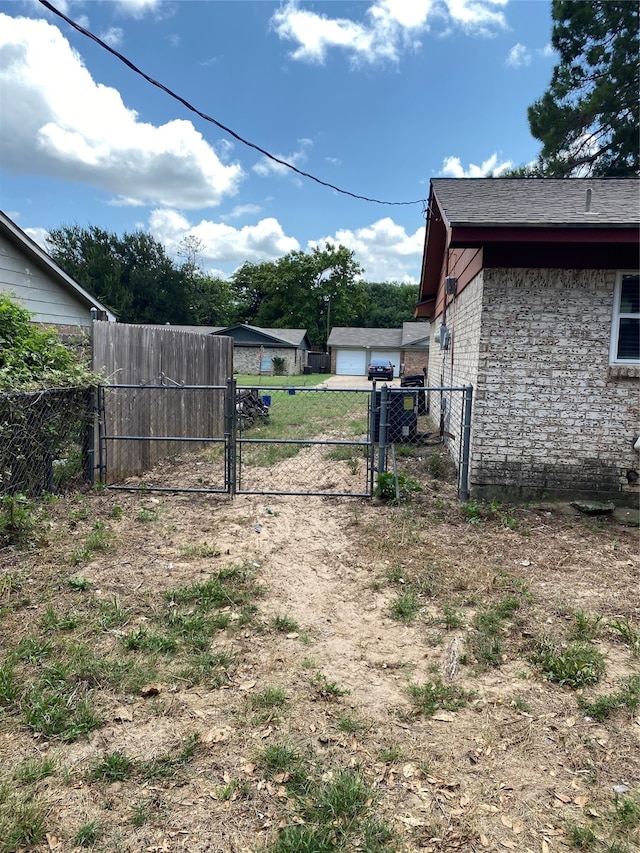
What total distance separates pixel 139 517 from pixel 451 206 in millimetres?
5026

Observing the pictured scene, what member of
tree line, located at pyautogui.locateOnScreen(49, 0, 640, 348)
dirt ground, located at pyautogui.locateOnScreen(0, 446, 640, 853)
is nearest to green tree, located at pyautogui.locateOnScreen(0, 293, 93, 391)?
dirt ground, located at pyautogui.locateOnScreen(0, 446, 640, 853)

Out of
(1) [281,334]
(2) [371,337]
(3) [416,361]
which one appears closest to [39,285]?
(3) [416,361]

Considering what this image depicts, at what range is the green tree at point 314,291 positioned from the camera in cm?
→ 5316

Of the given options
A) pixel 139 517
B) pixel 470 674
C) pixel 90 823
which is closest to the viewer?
pixel 90 823

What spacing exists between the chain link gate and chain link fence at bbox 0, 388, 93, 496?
0.26m

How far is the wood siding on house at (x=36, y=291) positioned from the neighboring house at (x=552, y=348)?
627 cm

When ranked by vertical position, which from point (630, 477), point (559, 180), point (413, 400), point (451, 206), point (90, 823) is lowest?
point (90, 823)

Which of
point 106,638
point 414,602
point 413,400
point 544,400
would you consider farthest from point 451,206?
point 106,638

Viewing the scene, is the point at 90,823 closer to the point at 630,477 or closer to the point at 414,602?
the point at 414,602

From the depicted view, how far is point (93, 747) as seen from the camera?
236cm

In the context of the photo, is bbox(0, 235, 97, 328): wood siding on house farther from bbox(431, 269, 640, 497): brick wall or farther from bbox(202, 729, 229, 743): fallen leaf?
bbox(202, 729, 229, 743): fallen leaf

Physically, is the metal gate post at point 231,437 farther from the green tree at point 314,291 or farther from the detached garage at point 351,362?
the green tree at point 314,291

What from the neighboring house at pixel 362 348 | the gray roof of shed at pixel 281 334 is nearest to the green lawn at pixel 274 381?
the gray roof of shed at pixel 281 334

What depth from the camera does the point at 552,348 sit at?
5.91m
